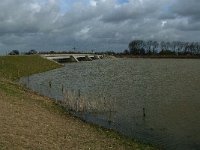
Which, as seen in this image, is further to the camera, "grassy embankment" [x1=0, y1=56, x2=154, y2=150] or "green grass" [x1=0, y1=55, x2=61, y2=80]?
"green grass" [x1=0, y1=55, x2=61, y2=80]

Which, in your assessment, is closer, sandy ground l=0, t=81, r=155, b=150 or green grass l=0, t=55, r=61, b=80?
sandy ground l=0, t=81, r=155, b=150

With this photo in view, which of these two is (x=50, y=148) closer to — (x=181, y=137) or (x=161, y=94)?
(x=181, y=137)

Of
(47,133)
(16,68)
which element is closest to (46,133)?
(47,133)

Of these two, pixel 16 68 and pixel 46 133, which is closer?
pixel 46 133

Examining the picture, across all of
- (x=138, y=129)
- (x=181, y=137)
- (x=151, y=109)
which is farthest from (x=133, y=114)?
(x=181, y=137)

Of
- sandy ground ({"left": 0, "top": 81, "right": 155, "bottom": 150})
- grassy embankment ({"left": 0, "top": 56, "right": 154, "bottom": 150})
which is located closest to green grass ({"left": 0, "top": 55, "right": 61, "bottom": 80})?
grassy embankment ({"left": 0, "top": 56, "right": 154, "bottom": 150})

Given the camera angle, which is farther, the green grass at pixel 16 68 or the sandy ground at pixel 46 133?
the green grass at pixel 16 68

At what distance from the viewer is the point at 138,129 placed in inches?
1174

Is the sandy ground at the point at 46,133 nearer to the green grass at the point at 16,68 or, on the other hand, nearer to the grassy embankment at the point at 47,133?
the grassy embankment at the point at 47,133

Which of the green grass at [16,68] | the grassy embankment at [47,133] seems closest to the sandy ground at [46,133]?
the grassy embankment at [47,133]

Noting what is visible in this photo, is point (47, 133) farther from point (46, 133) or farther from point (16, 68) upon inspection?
point (16, 68)

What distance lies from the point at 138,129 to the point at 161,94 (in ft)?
68.1

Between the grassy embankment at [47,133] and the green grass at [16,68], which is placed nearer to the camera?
the grassy embankment at [47,133]

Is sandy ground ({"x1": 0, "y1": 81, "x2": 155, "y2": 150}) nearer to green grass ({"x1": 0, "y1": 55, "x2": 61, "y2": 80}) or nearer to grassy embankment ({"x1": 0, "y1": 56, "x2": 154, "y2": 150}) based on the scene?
grassy embankment ({"x1": 0, "y1": 56, "x2": 154, "y2": 150})
